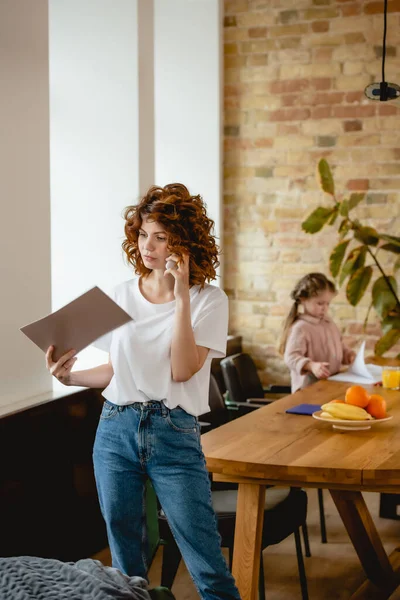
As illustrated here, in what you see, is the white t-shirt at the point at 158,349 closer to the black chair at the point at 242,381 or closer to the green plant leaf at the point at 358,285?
the black chair at the point at 242,381

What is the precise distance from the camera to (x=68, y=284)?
4348 millimetres

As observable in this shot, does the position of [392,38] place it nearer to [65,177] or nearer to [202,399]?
[65,177]

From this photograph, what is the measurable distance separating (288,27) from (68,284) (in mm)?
2460

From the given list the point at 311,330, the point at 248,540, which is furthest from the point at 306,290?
the point at 248,540

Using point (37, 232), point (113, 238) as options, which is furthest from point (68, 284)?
point (37, 232)

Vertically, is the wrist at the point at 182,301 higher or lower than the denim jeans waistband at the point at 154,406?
higher

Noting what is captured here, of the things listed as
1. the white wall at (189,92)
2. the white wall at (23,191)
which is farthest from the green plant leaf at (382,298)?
the white wall at (23,191)

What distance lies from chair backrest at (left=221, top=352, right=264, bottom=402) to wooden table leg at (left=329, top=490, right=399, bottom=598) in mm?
1297

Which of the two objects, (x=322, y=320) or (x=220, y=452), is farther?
(x=322, y=320)

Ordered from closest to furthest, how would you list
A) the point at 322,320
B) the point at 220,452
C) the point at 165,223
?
1. the point at 165,223
2. the point at 220,452
3. the point at 322,320

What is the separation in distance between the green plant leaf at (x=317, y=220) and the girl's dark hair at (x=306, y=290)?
1.24 ft

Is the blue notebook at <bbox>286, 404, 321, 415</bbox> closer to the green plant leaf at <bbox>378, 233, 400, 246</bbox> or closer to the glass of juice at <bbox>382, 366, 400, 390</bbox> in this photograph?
the glass of juice at <bbox>382, 366, 400, 390</bbox>

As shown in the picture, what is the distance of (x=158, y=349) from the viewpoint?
7.64 feet

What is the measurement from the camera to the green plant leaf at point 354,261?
5094 mm
